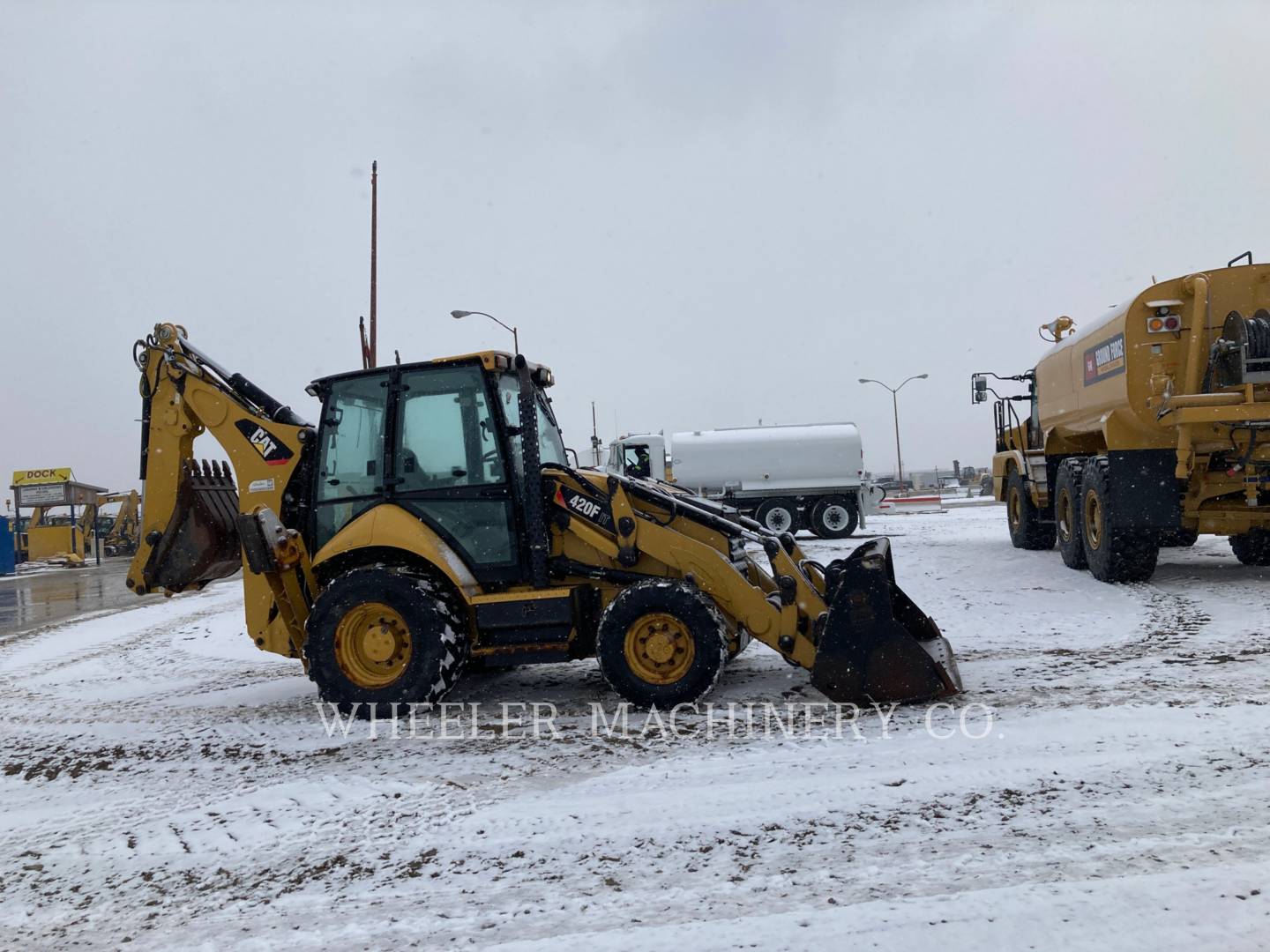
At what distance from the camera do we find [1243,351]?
877 cm

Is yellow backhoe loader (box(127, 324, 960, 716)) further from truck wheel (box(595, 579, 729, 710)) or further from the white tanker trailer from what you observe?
the white tanker trailer

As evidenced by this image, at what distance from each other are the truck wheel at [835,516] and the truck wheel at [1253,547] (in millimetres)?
10361

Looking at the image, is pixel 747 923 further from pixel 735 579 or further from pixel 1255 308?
pixel 1255 308

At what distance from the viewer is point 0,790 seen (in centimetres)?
481

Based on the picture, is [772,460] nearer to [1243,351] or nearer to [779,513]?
[779,513]

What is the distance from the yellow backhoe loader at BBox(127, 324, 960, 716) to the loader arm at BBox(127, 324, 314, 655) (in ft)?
0.05

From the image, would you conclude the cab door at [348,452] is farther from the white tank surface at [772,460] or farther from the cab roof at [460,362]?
the white tank surface at [772,460]

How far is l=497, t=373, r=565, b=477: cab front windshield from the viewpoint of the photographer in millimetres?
5867

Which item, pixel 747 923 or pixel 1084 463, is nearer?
pixel 747 923

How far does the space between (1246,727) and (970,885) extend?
8.31 feet

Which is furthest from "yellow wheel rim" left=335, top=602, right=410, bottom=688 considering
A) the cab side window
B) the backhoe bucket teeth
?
the backhoe bucket teeth

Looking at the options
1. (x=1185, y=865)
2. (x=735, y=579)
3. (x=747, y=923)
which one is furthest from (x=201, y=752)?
(x=1185, y=865)

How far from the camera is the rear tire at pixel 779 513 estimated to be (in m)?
21.6

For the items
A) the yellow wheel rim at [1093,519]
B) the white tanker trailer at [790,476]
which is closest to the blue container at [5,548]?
the white tanker trailer at [790,476]
